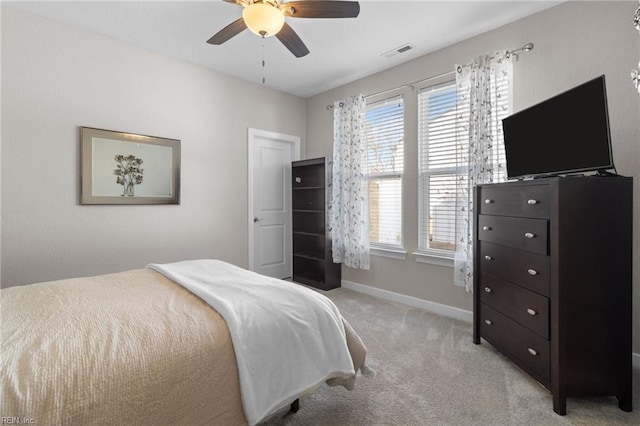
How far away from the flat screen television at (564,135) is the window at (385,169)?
4.47ft

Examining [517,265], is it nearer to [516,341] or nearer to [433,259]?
[516,341]

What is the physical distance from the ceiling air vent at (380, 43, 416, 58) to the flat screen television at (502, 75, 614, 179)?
135 cm

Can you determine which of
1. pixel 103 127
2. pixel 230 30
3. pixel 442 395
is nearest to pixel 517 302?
pixel 442 395

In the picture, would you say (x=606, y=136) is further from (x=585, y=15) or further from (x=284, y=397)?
(x=284, y=397)

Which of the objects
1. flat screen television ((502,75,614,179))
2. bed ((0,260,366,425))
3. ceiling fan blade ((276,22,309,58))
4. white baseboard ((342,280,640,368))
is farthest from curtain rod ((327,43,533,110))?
bed ((0,260,366,425))

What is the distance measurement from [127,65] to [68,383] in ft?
10.2

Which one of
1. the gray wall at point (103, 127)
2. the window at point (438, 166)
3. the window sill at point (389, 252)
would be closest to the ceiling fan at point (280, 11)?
the window at point (438, 166)

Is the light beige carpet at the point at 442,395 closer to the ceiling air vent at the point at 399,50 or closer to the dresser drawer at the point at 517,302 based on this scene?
the dresser drawer at the point at 517,302

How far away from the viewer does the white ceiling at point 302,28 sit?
2.49 meters

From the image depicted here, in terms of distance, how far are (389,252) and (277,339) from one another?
2499 millimetres

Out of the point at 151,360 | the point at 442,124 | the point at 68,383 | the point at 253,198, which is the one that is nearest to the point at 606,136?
the point at 442,124

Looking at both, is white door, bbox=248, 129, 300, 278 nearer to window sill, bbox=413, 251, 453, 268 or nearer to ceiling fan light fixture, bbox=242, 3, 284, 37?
window sill, bbox=413, 251, 453, 268

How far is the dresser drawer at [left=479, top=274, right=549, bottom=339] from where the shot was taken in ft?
5.99

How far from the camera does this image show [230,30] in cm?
224
